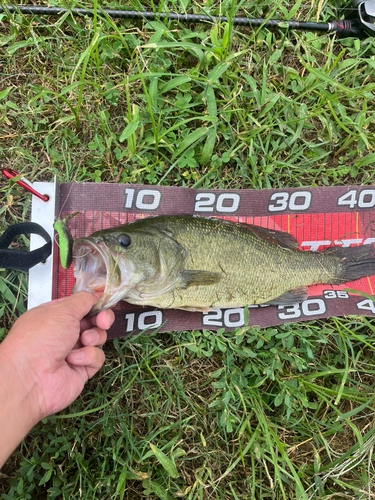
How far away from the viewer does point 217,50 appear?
2.79 metres

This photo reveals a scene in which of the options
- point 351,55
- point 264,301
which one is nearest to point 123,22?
point 351,55

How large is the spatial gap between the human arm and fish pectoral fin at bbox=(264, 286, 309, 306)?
5.30ft

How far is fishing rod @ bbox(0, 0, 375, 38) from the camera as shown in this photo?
9.09 ft

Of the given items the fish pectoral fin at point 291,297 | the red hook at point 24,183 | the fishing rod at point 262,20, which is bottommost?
the fish pectoral fin at point 291,297

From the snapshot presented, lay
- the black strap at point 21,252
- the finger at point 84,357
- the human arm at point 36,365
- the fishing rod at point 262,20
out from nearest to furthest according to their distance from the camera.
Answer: the human arm at point 36,365 < the finger at point 84,357 < the black strap at point 21,252 < the fishing rod at point 262,20

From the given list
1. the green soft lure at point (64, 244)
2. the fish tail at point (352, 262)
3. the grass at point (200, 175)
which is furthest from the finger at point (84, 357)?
the fish tail at point (352, 262)

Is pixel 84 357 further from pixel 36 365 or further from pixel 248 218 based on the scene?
pixel 248 218

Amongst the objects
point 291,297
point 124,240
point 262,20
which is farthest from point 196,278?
point 262,20

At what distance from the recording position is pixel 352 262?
301 cm

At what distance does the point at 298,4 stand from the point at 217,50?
3.41ft

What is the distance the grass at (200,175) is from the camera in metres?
2.64

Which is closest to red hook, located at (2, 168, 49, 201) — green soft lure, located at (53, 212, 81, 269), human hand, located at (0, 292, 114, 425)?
green soft lure, located at (53, 212, 81, 269)

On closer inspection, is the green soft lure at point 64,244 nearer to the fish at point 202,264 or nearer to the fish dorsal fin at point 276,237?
the fish at point 202,264

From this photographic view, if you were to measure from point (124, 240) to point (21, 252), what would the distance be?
91cm
